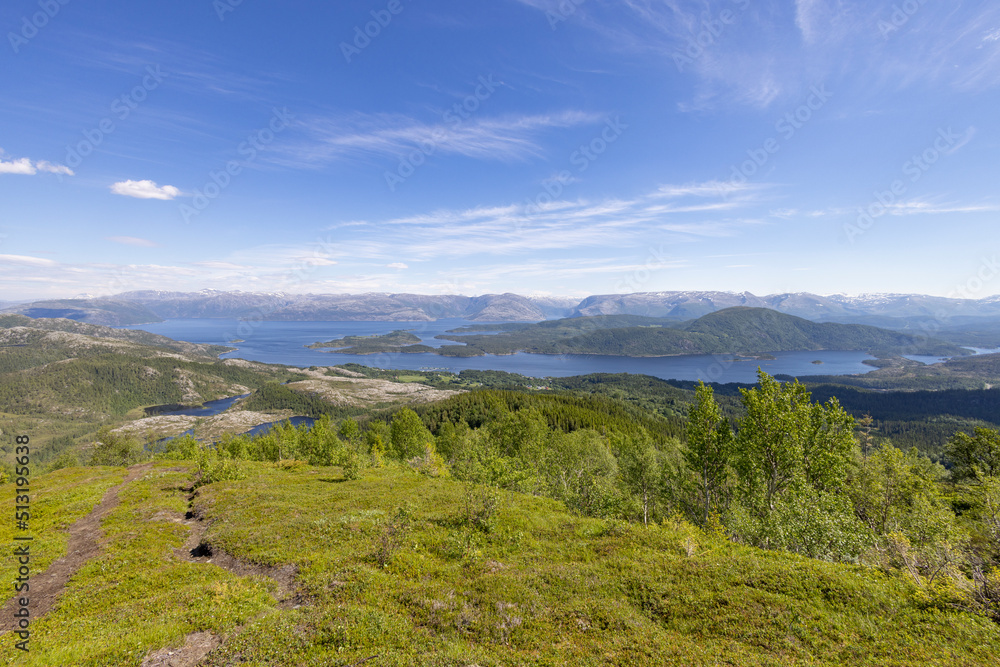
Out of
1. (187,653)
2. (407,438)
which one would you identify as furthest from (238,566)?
(407,438)

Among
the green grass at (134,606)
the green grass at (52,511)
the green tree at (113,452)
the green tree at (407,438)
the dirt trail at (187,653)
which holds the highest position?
the dirt trail at (187,653)

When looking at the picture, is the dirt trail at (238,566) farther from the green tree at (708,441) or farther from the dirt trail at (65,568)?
the green tree at (708,441)

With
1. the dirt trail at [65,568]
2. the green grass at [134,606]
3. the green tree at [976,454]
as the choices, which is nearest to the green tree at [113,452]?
the dirt trail at [65,568]

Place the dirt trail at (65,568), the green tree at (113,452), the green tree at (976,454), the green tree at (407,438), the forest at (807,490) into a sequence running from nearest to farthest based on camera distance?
1. the forest at (807,490)
2. the dirt trail at (65,568)
3. the green tree at (976,454)
4. the green tree at (407,438)
5. the green tree at (113,452)

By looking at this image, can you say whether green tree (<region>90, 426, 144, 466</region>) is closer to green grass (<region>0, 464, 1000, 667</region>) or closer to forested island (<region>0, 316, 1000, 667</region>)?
forested island (<region>0, 316, 1000, 667</region>)

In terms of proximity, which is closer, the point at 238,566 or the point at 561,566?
the point at 561,566

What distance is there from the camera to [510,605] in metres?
16.9

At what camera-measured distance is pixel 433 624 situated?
15867 millimetres

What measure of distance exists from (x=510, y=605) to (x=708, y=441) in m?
27.6

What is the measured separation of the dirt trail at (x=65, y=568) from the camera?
62.3ft

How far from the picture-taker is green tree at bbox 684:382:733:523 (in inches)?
1361

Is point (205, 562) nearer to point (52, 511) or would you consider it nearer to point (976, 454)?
point (52, 511)

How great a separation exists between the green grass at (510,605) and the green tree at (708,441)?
42.2ft

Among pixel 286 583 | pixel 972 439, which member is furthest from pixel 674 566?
pixel 972 439
